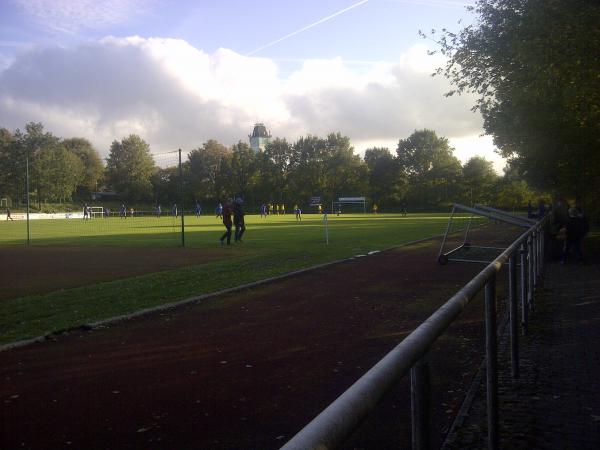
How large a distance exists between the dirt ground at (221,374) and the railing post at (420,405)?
0.38ft

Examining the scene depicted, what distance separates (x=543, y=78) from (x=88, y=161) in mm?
121690

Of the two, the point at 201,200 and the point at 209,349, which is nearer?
the point at 209,349

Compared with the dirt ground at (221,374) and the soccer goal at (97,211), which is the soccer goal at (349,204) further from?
the dirt ground at (221,374)

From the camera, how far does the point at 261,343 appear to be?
6.75 metres

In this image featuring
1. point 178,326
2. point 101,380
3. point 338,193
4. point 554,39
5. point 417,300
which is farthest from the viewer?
point 338,193

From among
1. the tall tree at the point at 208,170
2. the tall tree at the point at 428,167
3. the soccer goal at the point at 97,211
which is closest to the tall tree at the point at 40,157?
the soccer goal at the point at 97,211

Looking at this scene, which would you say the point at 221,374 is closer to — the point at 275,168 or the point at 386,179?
the point at 386,179

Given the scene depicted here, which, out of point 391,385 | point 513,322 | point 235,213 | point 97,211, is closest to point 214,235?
point 235,213

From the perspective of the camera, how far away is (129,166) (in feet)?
375

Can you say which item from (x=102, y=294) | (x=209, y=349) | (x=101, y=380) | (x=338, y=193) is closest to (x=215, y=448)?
(x=101, y=380)

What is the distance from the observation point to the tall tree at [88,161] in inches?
4582

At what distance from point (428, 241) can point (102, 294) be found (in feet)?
52.3

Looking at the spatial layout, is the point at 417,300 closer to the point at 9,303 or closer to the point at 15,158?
the point at 9,303

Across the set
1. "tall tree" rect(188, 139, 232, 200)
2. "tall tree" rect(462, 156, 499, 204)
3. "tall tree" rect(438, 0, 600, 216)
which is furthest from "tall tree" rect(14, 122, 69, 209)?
"tall tree" rect(438, 0, 600, 216)
